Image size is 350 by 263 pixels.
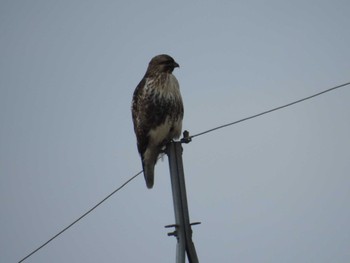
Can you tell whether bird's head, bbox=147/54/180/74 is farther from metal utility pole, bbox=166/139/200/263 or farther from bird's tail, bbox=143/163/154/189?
metal utility pole, bbox=166/139/200/263

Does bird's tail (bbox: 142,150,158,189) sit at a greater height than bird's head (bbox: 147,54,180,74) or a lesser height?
lesser

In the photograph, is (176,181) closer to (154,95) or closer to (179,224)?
(179,224)

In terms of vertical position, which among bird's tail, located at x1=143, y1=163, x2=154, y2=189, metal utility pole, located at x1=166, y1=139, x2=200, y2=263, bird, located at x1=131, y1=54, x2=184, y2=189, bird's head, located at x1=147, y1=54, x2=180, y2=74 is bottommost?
metal utility pole, located at x1=166, y1=139, x2=200, y2=263

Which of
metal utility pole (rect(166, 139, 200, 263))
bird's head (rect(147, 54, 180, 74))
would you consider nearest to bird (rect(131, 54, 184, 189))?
bird's head (rect(147, 54, 180, 74))

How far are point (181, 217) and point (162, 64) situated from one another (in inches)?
122

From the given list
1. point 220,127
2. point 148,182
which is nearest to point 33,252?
point 220,127

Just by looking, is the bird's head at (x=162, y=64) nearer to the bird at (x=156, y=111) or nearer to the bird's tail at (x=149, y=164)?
the bird at (x=156, y=111)

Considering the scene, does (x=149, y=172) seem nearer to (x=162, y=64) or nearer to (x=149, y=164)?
(x=149, y=164)

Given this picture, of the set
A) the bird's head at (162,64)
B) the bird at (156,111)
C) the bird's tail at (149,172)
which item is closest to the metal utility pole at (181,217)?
the bird at (156,111)

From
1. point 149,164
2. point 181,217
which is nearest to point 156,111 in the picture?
point 149,164

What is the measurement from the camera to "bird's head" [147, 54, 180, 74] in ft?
25.3

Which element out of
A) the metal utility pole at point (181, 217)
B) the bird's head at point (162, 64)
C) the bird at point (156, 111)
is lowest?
the metal utility pole at point (181, 217)

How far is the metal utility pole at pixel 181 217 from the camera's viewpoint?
489 cm

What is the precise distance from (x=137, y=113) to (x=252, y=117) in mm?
2614
